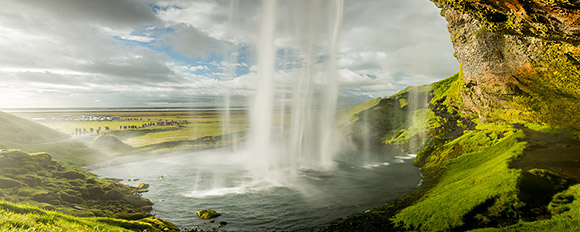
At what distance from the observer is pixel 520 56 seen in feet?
100

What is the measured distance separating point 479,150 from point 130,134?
147m

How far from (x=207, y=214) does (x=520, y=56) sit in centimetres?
4581

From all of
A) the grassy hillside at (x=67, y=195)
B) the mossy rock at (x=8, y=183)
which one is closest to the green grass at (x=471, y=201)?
the grassy hillside at (x=67, y=195)

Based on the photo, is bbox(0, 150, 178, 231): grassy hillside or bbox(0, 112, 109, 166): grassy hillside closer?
bbox(0, 150, 178, 231): grassy hillside

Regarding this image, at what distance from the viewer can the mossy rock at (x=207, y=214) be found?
106ft

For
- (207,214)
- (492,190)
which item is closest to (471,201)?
(492,190)

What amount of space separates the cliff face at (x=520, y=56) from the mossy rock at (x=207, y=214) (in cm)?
3438

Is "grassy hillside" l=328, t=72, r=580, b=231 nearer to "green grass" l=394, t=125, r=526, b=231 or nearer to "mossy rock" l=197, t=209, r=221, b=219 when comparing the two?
"green grass" l=394, t=125, r=526, b=231

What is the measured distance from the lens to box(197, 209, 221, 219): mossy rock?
32.3m

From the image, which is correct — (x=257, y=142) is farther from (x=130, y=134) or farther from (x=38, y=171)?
(x=130, y=134)

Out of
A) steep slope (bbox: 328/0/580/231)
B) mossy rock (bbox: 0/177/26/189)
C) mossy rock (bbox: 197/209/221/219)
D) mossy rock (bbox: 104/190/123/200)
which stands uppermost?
steep slope (bbox: 328/0/580/231)

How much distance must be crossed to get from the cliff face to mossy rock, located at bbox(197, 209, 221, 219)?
113 feet

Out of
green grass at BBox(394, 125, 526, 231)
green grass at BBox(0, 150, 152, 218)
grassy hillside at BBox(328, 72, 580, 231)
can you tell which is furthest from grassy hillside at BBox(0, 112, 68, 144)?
green grass at BBox(394, 125, 526, 231)

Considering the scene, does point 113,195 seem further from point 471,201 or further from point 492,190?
point 492,190
